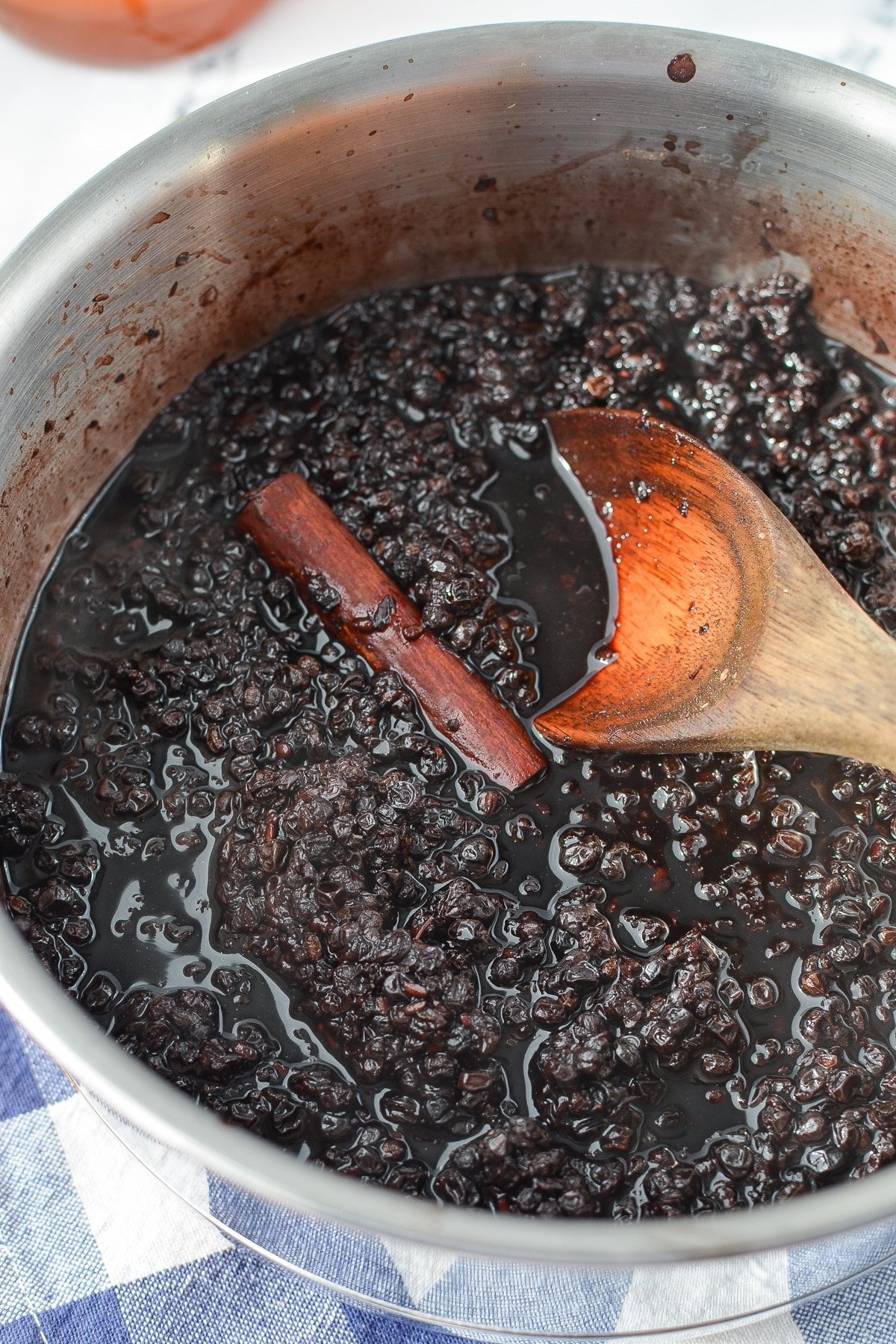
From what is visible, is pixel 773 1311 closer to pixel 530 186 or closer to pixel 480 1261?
pixel 480 1261

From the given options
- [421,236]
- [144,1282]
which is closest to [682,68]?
[421,236]

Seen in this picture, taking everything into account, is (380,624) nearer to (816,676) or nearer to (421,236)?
(816,676)

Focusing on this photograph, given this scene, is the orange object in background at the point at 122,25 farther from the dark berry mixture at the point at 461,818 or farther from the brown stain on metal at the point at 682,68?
the brown stain on metal at the point at 682,68

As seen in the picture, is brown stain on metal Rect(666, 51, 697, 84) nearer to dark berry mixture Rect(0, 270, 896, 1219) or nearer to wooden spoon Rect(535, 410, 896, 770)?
dark berry mixture Rect(0, 270, 896, 1219)

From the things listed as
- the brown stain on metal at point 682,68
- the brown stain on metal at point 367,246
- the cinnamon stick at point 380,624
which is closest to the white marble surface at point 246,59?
the brown stain on metal at point 367,246

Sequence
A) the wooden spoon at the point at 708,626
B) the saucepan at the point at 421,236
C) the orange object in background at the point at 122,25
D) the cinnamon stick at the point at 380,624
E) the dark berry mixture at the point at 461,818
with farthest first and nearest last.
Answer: the orange object in background at the point at 122,25 < the cinnamon stick at the point at 380,624 < the wooden spoon at the point at 708,626 < the dark berry mixture at the point at 461,818 < the saucepan at the point at 421,236

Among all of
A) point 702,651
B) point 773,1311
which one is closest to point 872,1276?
point 773,1311
